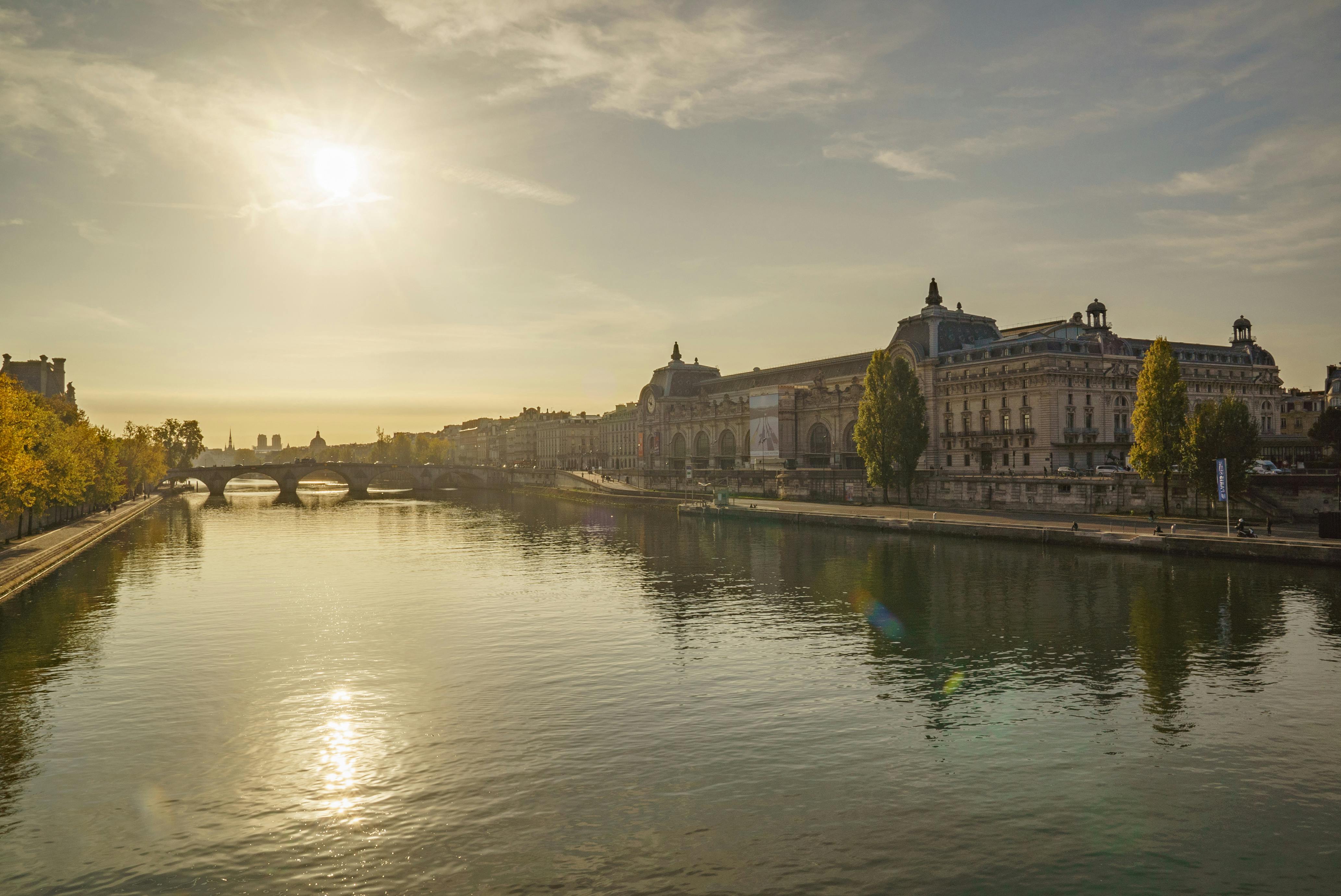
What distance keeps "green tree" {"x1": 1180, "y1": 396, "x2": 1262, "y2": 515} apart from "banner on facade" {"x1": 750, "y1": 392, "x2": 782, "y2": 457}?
265ft

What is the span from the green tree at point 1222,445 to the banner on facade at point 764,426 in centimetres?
8072

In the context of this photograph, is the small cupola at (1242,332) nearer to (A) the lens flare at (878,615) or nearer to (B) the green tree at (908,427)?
(B) the green tree at (908,427)

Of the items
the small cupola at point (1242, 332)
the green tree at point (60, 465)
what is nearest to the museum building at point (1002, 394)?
the small cupola at point (1242, 332)

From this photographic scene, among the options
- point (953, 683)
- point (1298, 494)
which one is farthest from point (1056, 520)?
point (953, 683)

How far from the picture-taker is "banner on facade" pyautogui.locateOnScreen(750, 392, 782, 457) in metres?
148

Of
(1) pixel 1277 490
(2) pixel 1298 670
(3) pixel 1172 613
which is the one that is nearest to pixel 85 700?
(2) pixel 1298 670

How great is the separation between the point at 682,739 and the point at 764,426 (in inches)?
4960

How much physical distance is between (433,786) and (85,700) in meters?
15.5

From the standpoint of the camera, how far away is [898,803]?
21500mm

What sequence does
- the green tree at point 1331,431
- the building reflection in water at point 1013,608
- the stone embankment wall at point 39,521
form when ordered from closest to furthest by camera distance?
the building reflection in water at point 1013,608 < the stone embankment wall at point 39,521 < the green tree at point 1331,431

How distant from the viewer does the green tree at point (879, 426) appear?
9844 centimetres

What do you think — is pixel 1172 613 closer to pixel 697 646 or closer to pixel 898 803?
pixel 697 646

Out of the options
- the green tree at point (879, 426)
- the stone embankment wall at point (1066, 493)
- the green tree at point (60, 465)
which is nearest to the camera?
the stone embankment wall at point (1066, 493)

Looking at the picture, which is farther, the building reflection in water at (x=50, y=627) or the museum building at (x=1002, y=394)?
the museum building at (x=1002, y=394)
